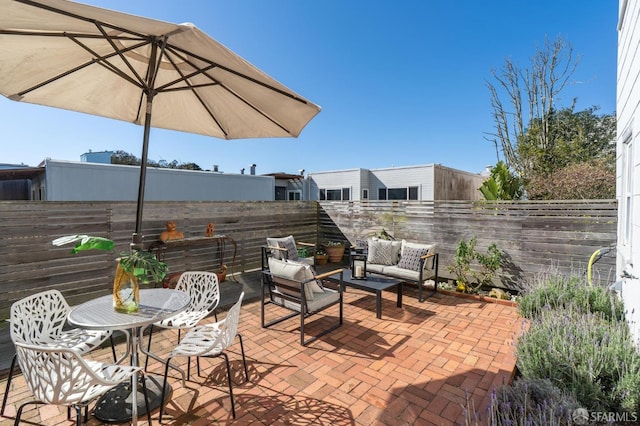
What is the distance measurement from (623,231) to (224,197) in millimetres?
9793

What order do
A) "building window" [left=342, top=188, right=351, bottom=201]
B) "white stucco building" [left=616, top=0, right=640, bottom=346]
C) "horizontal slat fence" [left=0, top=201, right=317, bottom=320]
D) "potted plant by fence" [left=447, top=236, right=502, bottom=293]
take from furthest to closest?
"building window" [left=342, top=188, right=351, bottom=201]
"potted plant by fence" [left=447, top=236, right=502, bottom=293]
"horizontal slat fence" [left=0, top=201, right=317, bottom=320]
"white stucco building" [left=616, top=0, right=640, bottom=346]

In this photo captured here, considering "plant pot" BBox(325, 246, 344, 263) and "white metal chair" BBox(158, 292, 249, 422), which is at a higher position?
"white metal chair" BBox(158, 292, 249, 422)

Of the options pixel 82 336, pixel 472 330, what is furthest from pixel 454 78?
pixel 82 336

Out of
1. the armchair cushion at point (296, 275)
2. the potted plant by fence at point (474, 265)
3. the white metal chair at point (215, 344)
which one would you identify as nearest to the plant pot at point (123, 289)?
the white metal chair at point (215, 344)

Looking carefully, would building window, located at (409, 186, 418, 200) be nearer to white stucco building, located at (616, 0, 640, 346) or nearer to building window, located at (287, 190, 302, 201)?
building window, located at (287, 190, 302, 201)

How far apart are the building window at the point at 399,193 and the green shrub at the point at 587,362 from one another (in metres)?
9.90

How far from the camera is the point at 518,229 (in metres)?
5.18

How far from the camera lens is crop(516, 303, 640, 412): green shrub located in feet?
6.22

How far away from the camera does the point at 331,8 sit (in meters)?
7.47

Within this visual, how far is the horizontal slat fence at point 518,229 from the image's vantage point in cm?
449

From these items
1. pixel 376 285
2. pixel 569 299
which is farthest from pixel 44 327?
pixel 569 299

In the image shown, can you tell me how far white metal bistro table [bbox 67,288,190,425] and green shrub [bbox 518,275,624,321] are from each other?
359 centimetres

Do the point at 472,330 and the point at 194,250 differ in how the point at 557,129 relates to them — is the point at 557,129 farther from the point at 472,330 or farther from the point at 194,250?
the point at 194,250

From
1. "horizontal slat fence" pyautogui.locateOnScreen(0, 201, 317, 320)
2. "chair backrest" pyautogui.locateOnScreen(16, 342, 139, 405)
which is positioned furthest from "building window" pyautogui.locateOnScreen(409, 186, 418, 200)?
"chair backrest" pyautogui.locateOnScreen(16, 342, 139, 405)
